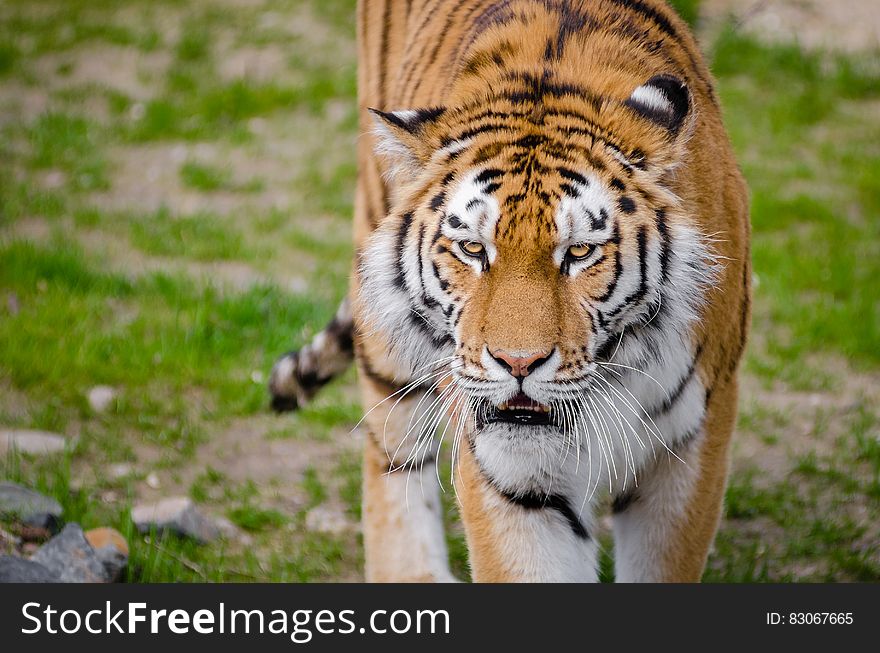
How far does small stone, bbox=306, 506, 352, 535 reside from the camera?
3.82m

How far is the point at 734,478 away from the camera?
4086 mm

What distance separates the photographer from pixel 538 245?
92.1 inches

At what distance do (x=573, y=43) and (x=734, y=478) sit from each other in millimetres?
1974

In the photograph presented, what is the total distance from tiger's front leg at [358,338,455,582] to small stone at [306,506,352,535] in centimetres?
25

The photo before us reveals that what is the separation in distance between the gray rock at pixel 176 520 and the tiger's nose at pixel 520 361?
62.3 inches

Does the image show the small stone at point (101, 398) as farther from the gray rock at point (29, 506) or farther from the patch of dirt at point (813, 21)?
the patch of dirt at point (813, 21)

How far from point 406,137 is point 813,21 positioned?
20.1 feet

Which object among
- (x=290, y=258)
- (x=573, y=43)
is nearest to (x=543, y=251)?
(x=573, y=43)

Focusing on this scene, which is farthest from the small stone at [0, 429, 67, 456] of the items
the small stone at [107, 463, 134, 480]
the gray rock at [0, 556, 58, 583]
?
the gray rock at [0, 556, 58, 583]

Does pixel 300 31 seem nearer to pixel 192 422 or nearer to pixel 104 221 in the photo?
pixel 104 221

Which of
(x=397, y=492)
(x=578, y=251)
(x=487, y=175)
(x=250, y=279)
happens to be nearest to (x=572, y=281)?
(x=578, y=251)

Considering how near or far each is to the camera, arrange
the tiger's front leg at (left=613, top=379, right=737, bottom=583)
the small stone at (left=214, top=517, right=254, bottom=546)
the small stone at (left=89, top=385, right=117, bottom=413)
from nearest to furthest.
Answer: the tiger's front leg at (left=613, top=379, right=737, bottom=583)
the small stone at (left=214, top=517, right=254, bottom=546)
the small stone at (left=89, top=385, right=117, bottom=413)

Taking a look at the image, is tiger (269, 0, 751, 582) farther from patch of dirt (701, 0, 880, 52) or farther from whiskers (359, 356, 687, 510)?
patch of dirt (701, 0, 880, 52)

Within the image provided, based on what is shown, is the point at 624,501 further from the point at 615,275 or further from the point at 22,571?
the point at 22,571
